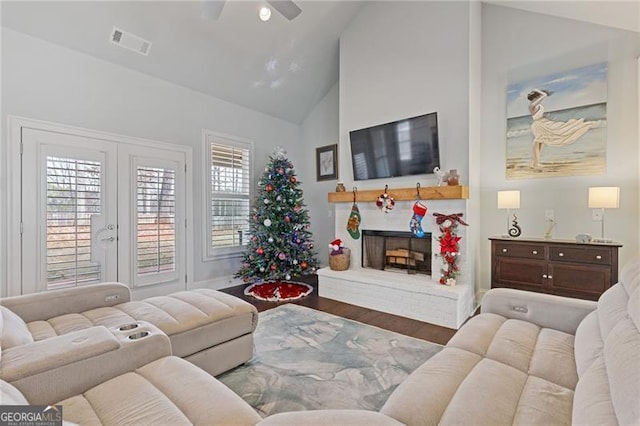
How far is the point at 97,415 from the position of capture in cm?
113

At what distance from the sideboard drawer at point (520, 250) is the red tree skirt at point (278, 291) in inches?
99.4

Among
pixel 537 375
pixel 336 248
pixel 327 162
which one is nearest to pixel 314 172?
pixel 327 162

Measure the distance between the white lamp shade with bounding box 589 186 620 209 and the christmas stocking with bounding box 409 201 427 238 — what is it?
61.1 inches

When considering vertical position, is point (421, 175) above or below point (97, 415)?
above

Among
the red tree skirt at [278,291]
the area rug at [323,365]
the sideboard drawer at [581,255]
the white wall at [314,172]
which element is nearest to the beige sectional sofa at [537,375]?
the area rug at [323,365]

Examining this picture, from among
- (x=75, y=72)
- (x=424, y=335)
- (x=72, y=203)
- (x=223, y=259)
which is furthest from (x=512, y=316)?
(x=75, y=72)

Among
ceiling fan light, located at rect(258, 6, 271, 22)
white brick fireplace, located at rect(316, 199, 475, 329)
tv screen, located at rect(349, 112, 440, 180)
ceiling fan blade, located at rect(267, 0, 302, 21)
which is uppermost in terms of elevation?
ceiling fan light, located at rect(258, 6, 271, 22)

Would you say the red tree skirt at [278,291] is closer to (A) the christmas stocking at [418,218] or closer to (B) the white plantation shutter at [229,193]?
(B) the white plantation shutter at [229,193]

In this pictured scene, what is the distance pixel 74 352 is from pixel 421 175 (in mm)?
3559

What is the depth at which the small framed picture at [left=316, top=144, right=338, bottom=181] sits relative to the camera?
5.43m

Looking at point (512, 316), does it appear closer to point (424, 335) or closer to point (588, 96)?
point (424, 335)

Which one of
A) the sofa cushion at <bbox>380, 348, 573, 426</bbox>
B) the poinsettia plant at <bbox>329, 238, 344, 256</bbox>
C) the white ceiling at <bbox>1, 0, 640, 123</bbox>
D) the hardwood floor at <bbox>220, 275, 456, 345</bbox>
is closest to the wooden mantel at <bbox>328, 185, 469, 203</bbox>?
the poinsettia plant at <bbox>329, 238, 344, 256</bbox>

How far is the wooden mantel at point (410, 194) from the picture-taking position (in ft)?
10.8

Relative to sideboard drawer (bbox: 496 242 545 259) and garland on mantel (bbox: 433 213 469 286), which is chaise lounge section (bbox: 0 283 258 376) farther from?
Answer: sideboard drawer (bbox: 496 242 545 259)
